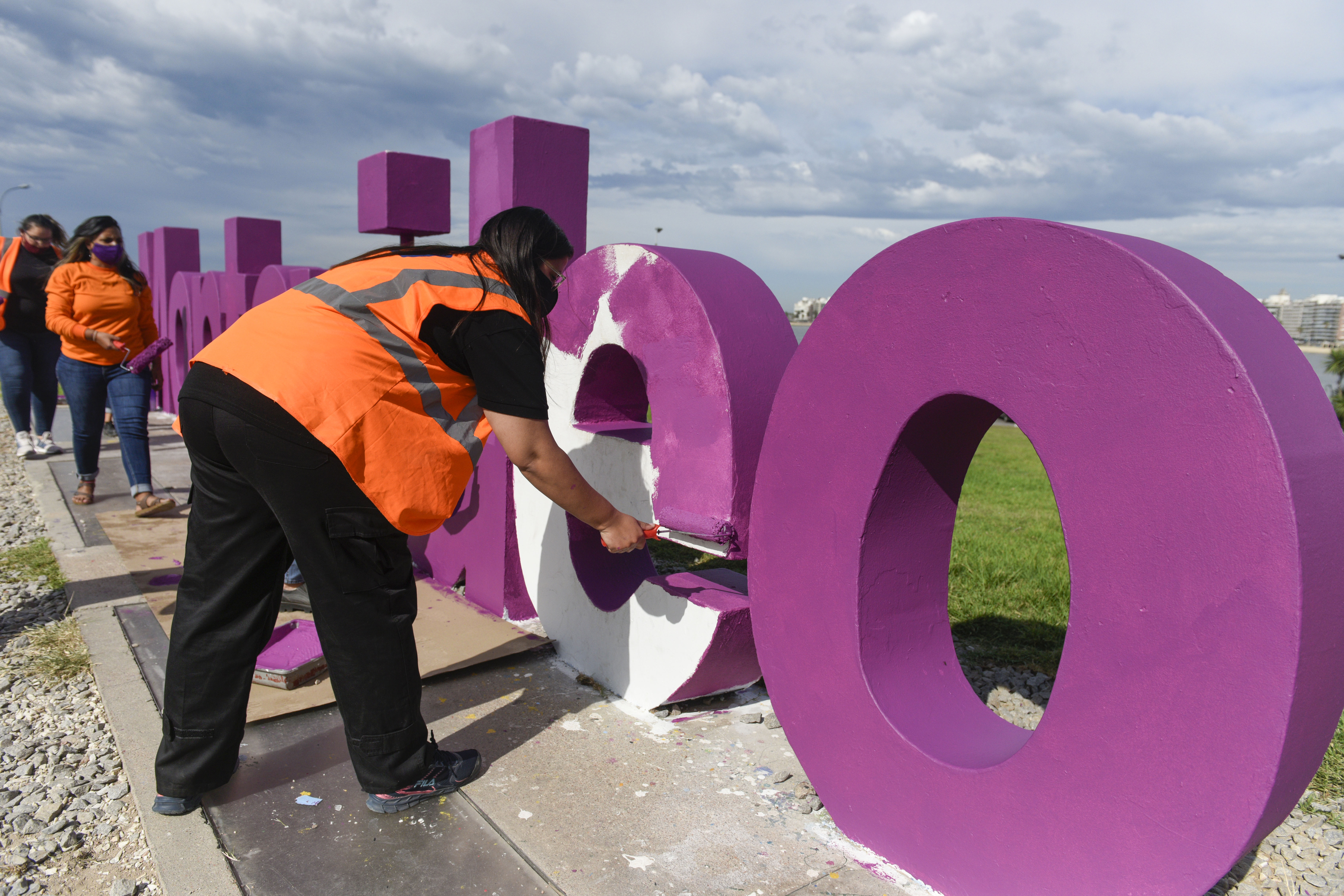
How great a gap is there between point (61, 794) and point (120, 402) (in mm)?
3921

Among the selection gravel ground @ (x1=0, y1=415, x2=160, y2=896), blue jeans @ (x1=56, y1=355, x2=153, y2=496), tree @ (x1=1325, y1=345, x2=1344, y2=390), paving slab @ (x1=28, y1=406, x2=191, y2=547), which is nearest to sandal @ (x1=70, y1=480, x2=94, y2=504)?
paving slab @ (x1=28, y1=406, x2=191, y2=547)

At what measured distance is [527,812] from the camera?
2672 millimetres

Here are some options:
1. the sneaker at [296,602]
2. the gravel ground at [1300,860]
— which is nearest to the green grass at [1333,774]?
the gravel ground at [1300,860]

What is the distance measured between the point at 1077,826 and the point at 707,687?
1543mm

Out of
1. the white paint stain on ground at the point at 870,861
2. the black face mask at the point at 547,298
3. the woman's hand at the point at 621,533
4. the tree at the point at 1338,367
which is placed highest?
the black face mask at the point at 547,298

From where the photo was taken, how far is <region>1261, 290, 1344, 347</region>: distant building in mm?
75875

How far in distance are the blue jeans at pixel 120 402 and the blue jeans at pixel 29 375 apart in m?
1.59

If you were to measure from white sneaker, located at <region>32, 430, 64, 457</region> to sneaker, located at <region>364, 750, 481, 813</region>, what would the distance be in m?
7.40

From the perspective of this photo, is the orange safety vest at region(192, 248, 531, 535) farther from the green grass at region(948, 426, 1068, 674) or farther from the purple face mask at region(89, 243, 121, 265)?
the purple face mask at region(89, 243, 121, 265)

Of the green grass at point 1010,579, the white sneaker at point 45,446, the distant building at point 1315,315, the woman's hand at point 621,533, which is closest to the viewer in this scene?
the woman's hand at point 621,533

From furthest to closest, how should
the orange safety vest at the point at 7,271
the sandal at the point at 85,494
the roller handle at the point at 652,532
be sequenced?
the orange safety vest at the point at 7,271 < the sandal at the point at 85,494 < the roller handle at the point at 652,532

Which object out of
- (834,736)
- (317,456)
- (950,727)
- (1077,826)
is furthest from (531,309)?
(1077,826)

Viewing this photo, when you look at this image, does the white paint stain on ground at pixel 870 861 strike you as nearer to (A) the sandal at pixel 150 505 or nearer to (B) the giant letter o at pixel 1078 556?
(B) the giant letter o at pixel 1078 556

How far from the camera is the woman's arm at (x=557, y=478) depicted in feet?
8.05
